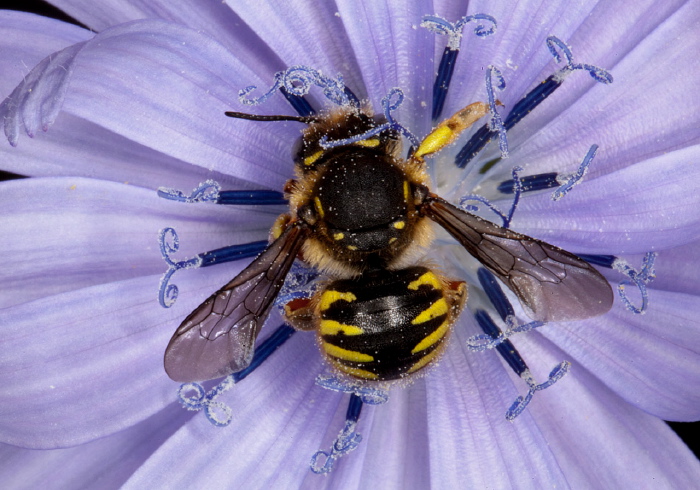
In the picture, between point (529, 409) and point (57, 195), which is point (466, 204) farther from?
point (57, 195)

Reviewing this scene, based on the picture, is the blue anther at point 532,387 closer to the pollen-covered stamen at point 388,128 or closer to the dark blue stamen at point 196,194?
the pollen-covered stamen at point 388,128

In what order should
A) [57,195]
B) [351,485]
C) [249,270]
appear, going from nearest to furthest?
1. [249,270]
2. [57,195]
3. [351,485]

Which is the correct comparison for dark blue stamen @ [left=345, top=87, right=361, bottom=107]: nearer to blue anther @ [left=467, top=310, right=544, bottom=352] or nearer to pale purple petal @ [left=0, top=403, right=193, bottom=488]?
blue anther @ [left=467, top=310, right=544, bottom=352]

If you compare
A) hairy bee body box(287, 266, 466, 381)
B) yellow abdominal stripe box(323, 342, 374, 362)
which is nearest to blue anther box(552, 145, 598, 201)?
hairy bee body box(287, 266, 466, 381)

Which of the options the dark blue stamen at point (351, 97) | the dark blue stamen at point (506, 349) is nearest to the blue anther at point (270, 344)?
the dark blue stamen at point (506, 349)

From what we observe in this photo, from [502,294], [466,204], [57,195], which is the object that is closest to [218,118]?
[57,195]

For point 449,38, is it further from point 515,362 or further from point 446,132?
point 515,362
